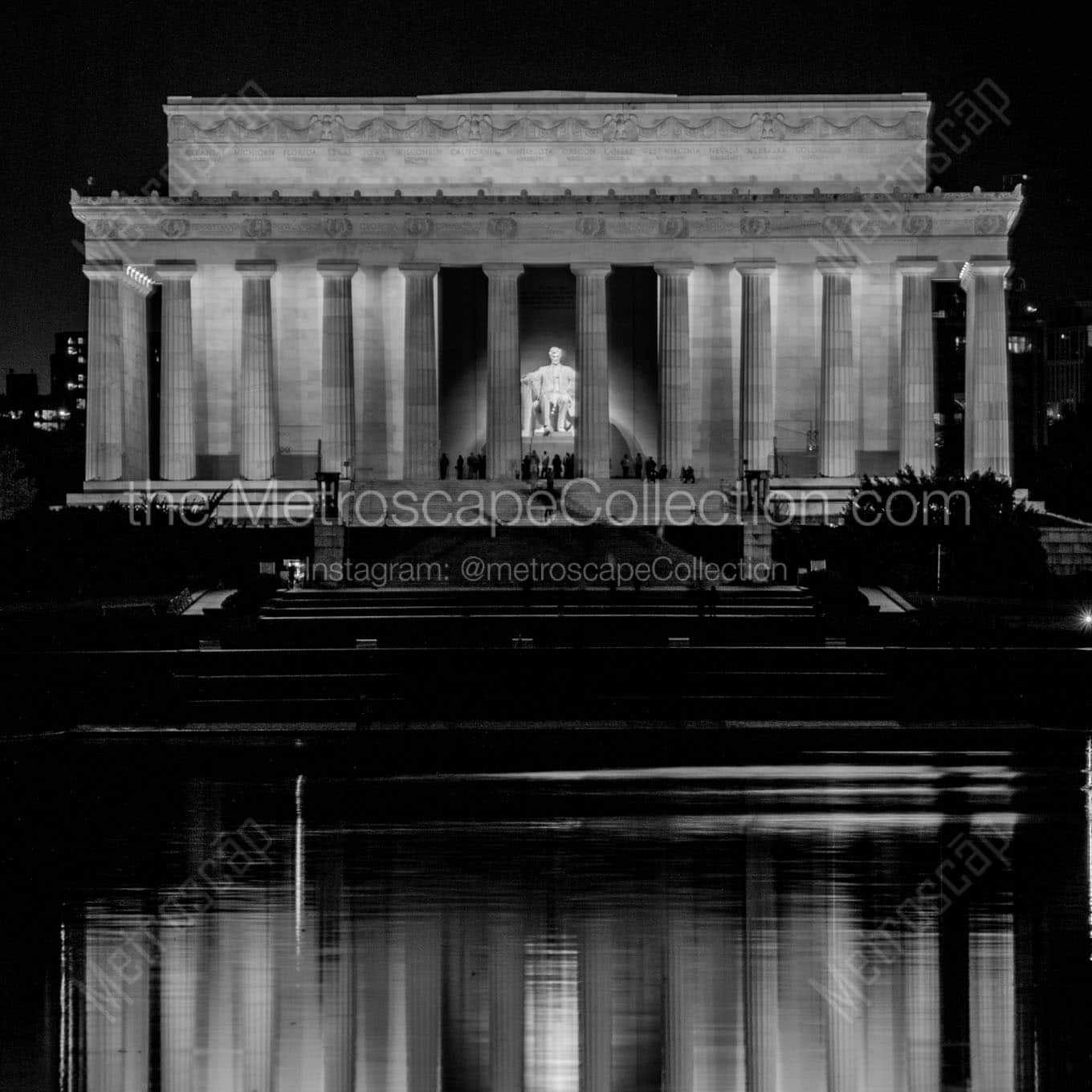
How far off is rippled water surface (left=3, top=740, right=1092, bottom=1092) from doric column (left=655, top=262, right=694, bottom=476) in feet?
214

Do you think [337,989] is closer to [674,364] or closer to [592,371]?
[592,371]

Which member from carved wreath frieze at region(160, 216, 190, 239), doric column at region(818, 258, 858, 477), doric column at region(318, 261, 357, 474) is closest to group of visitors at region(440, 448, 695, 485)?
doric column at region(318, 261, 357, 474)

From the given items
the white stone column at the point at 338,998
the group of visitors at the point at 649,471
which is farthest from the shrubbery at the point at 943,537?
the white stone column at the point at 338,998

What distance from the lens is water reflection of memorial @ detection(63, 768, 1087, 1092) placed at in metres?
14.6

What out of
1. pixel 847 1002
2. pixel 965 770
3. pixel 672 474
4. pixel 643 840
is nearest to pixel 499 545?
pixel 672 474

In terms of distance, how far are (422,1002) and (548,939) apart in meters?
2.66

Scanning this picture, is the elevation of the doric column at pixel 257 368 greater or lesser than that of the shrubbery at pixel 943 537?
greater

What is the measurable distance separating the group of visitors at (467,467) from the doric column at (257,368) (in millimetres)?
7703

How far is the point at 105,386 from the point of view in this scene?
9612 centimetres

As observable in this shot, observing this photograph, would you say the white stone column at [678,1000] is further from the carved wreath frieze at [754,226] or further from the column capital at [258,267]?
the column capital at [258,267]

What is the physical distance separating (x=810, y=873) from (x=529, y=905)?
3404 millimetres

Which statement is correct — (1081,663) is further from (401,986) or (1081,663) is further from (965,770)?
(401,986)

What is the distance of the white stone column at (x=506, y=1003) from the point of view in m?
14.5

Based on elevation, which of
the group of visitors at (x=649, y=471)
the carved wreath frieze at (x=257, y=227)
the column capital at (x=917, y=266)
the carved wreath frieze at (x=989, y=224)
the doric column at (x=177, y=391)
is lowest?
the group of visitors at (x=649, y=471)
